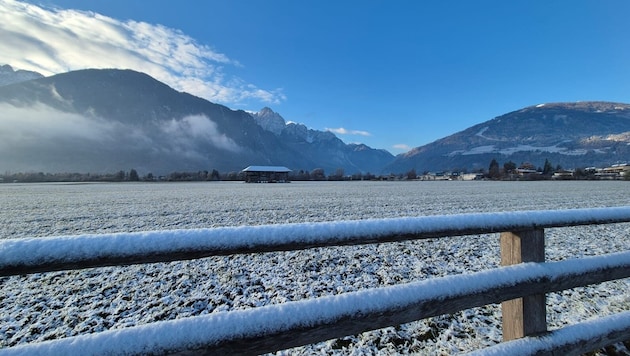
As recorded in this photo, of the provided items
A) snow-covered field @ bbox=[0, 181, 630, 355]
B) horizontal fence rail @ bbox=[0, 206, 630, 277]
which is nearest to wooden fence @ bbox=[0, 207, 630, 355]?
horizontal fence rail @ bbox=[0, 206, 630, 277]

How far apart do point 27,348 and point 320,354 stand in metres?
3.13

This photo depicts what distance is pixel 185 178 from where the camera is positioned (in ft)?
371

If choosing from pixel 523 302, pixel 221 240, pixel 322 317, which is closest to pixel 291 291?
pixel 523 302

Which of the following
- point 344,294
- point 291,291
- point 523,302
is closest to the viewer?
point 344,294

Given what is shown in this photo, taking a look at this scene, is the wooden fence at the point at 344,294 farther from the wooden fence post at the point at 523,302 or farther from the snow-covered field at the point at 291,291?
the snow-covered field at the point at 291,291

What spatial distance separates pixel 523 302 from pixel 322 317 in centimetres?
143

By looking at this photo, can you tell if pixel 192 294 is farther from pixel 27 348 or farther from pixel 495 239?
pixel 495 239

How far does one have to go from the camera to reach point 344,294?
1.63m

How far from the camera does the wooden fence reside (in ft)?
4.03

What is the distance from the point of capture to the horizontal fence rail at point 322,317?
1.23 meters

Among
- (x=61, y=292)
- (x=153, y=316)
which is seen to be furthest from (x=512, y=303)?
(x=61, y=292)

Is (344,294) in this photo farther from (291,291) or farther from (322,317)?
(291,291)

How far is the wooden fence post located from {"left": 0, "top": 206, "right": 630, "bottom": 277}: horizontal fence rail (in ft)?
0.34

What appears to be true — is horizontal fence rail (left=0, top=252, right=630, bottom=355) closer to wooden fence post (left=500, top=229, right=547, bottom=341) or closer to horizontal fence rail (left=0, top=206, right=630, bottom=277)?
wooden fence post (left=500, top=229, right=547, bottom=341)
